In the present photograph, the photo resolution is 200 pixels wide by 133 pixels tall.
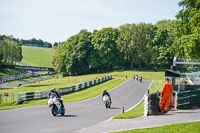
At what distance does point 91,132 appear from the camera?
973 cm

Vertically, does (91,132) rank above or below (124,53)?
below

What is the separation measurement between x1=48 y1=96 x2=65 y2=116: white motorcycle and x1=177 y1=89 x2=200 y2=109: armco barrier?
7.19m

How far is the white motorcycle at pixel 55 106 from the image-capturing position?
13977 millimetres

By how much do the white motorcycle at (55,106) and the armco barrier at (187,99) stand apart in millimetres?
7194

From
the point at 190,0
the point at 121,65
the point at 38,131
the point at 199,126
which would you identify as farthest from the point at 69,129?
the point at 121,65

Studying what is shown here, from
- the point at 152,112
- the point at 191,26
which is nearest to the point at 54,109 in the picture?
the point at 152,112

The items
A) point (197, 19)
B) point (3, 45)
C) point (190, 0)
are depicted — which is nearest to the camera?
point (197, 19)

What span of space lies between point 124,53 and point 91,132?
74.0 m

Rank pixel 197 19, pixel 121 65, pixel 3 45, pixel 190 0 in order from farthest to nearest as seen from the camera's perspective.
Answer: pixel 3 45, pixel 121 65, pixel 190 0, pixel 197 19

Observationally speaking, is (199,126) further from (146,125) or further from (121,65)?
(121,65)

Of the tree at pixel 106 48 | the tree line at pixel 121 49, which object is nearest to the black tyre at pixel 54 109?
the tree line at pixel 121 49

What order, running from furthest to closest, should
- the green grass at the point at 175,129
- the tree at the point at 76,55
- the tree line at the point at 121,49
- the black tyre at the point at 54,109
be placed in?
the tree at the point at 76,55 → the tree line at the point at 121,49 → the black tyre at the point at 54,109 → the green grass at the point at 175,129

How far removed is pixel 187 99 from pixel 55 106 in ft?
26.7

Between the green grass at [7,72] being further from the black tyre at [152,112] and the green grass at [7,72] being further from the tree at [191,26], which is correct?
the black tyre at [152,112]
